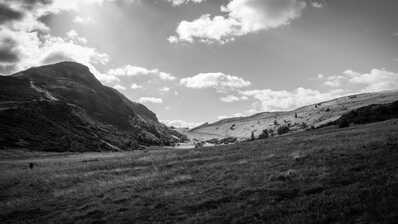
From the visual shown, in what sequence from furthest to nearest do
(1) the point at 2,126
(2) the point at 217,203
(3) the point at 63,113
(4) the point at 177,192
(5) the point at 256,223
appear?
(3) the point at 63,113
(1) the point at 2,126
(4) the point at 177,192
(2) the point at 217,203
(5) the point at 256,223

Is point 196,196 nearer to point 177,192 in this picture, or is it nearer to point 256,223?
point 177,192

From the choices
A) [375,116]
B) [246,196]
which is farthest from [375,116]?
[246,196]

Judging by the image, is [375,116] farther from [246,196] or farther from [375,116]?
[246,196]

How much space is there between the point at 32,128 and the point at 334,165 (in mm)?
133199

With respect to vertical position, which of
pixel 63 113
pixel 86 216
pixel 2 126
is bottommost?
pixel 86 216

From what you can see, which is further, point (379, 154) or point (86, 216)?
point (379, 154)

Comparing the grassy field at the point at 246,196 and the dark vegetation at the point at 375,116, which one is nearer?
the grassy field at the point at 246,196

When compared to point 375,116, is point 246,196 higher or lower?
lower

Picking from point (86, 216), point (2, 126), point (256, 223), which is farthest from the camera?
point (2, 126)

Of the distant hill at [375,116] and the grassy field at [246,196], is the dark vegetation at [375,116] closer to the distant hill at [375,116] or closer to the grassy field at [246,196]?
the distant hill at [375,116]

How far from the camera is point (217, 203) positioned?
50.1 ft

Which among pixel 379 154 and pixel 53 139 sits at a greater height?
pixel 53 139

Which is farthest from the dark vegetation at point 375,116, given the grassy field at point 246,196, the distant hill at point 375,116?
the grassy field at point 246,196

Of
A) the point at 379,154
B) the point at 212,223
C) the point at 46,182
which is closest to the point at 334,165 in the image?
the point at 379,154
